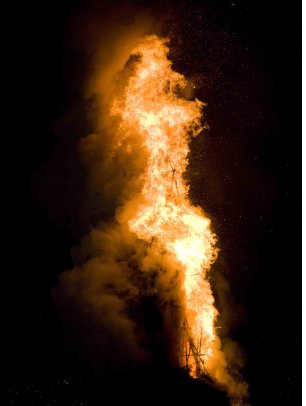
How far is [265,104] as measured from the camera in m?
11.9

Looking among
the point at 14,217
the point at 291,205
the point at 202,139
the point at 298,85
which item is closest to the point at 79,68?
the point at 202,139

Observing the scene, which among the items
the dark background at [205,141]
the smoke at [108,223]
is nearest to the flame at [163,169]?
the smoke at [108,223]

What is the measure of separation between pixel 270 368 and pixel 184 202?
1137 cm

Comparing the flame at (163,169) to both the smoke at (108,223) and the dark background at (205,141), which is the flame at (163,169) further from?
the dark background at (205,141)

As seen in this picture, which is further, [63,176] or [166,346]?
[63,176]

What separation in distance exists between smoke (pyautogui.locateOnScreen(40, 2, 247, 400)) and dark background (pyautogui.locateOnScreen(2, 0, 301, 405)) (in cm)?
85

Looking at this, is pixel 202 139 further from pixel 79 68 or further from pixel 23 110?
pixel 23 110

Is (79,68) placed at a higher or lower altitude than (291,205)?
lower

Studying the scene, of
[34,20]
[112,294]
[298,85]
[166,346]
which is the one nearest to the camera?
[166,346]

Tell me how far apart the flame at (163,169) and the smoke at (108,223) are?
8.5 inches

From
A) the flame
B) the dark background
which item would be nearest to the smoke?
the flame

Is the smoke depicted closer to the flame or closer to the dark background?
the flame

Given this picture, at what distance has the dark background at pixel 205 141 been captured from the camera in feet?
29.0

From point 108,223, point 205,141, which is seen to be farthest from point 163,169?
point 205,141
